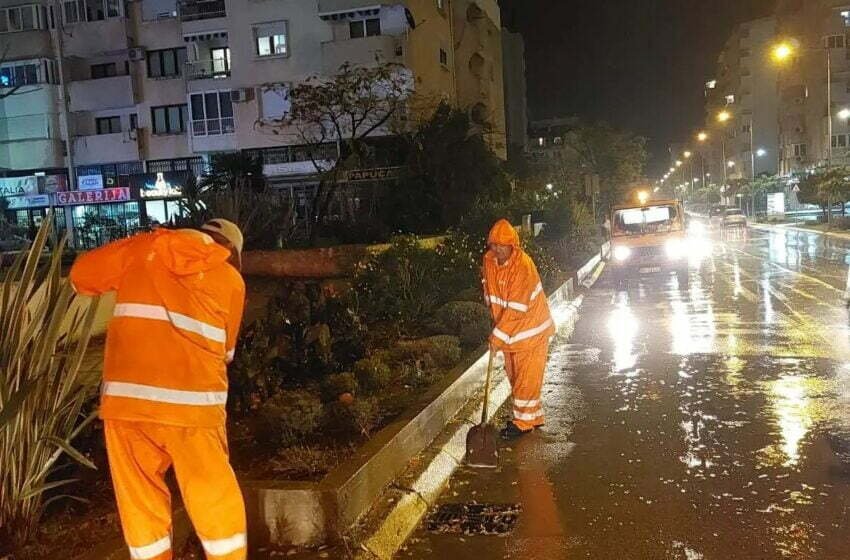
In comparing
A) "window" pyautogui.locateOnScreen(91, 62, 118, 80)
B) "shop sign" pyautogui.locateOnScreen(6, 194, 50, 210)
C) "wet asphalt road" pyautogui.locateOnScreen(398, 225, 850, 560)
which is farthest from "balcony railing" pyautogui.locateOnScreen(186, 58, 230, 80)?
"wet asphalt road" pyautogui.locateOnScreen(398, 225, 850, 560)

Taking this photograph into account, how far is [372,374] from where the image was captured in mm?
7082

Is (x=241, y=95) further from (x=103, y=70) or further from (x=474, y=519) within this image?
(x=474, y=519)

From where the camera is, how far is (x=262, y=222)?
55.6 feet

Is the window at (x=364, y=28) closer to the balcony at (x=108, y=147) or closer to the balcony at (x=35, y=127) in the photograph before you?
the balcony at (x=108, y=147)

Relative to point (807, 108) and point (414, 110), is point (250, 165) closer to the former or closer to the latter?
point (414, 110)

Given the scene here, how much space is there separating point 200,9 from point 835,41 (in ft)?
176

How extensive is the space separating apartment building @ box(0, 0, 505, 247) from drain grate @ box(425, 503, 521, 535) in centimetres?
3330

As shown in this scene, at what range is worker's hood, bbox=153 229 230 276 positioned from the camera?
3.41 meters

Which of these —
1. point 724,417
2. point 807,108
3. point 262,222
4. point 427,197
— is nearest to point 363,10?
point 427,197

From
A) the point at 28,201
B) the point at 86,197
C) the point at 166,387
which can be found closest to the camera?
the point at 166,387

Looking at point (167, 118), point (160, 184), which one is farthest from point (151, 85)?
point (160, 184)

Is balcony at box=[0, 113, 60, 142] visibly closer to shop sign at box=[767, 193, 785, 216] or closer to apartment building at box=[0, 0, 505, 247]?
Answer: apartment building at box=[0, 0, 505, 247]

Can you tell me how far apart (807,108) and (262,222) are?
72.5m

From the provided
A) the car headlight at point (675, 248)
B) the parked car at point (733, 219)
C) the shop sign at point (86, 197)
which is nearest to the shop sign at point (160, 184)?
the shop sign at point (86, 197)
